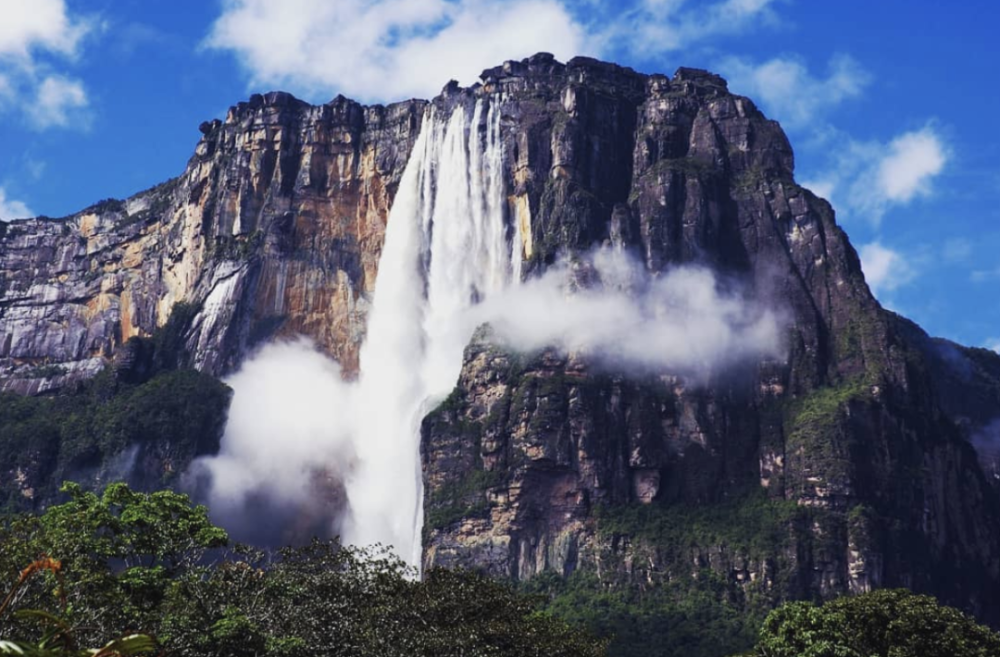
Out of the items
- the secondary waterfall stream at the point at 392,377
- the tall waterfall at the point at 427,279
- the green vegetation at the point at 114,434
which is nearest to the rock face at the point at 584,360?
the tall waterfall at the point at 427,279

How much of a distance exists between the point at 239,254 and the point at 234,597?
109 meters

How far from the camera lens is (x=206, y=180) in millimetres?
164875

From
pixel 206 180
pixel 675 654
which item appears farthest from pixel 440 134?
pixel 675 654

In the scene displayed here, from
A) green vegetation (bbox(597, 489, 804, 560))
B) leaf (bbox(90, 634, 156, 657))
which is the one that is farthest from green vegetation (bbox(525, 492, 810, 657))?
leaf (bbox(90, 634, 156, 657))

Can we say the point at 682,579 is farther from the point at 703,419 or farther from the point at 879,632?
the point at 879,632

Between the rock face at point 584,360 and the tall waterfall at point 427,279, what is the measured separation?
245 centimetres

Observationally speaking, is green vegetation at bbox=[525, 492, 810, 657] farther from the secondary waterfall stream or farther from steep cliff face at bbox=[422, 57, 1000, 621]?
the secondary waterfall stream

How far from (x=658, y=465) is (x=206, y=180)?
64053 millimetres

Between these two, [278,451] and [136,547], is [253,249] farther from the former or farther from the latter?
[136,547]

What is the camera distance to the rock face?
129250mm

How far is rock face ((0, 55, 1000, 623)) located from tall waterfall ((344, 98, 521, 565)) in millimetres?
2448

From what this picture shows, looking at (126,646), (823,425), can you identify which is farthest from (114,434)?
(126,646)

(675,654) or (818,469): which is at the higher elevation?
(818,469)

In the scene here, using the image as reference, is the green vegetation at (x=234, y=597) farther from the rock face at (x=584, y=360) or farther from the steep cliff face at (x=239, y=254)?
the steep cliff face at (x=239, y=254)
